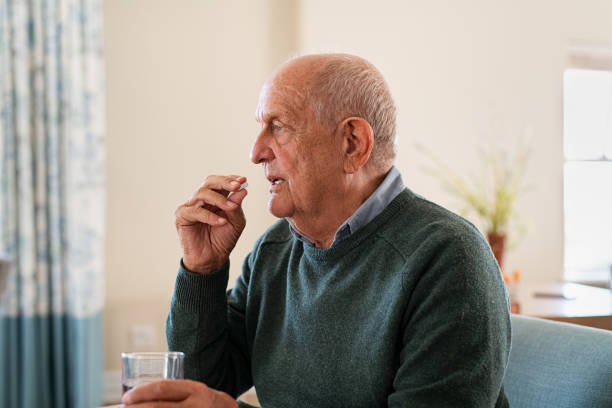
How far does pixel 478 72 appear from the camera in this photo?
391cm

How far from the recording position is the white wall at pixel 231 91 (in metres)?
3.41

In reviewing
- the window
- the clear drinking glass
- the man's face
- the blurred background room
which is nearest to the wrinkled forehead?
the man's face

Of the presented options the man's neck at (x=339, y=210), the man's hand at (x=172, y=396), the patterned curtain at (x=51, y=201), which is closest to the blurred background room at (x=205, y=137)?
the patterned curtain at (x=51, y=201)

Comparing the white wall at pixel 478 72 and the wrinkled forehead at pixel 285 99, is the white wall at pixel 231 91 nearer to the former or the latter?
the white wall at pixel 478 72

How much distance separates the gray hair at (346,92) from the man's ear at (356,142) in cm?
2

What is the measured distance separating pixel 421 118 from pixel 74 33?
6.00 ft

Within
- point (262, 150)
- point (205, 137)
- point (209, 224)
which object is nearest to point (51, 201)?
point (205, 137)

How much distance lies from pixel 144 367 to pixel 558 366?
738mm

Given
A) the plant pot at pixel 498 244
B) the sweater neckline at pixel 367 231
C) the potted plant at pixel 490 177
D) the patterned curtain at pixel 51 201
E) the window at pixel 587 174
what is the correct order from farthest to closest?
the window at pixel 587 174, the potted plant at pixel 490 177, the patterned curtain at pixel 51 201, the plant pot at pixel 498 244, the sweater neckline at pixel 367 231

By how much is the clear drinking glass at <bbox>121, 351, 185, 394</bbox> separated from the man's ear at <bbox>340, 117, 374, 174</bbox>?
556 mm

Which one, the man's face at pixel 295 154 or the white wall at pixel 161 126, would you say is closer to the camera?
the man's face at pixel 295 154

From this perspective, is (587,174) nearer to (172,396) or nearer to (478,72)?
(478,72)

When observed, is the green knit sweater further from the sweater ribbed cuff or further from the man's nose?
the man's nose

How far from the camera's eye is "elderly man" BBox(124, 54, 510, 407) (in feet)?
3.63
